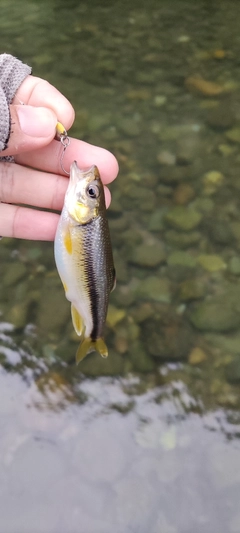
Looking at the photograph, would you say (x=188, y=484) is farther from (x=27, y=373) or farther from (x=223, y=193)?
(x=223, y=193)

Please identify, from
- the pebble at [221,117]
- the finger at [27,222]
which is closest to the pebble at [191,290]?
the finger at [27,222]

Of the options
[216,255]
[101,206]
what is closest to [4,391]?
[101,206]

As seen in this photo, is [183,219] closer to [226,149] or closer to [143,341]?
[226,149]

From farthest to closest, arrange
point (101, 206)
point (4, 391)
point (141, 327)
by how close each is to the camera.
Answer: point (141, 327) < point (4, 391) < point (101, 206)

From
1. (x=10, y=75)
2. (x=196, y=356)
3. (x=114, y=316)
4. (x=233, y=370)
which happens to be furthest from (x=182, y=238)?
(x=10, y=75)

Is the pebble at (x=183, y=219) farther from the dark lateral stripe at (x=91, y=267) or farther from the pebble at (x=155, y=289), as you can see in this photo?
the dark lateral stripe at (x=91, y=267)

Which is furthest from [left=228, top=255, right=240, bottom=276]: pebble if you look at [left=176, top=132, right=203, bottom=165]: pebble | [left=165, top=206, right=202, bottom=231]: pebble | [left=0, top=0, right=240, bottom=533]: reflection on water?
[left=176, top=132, right=203, bottom=165]: pebble
